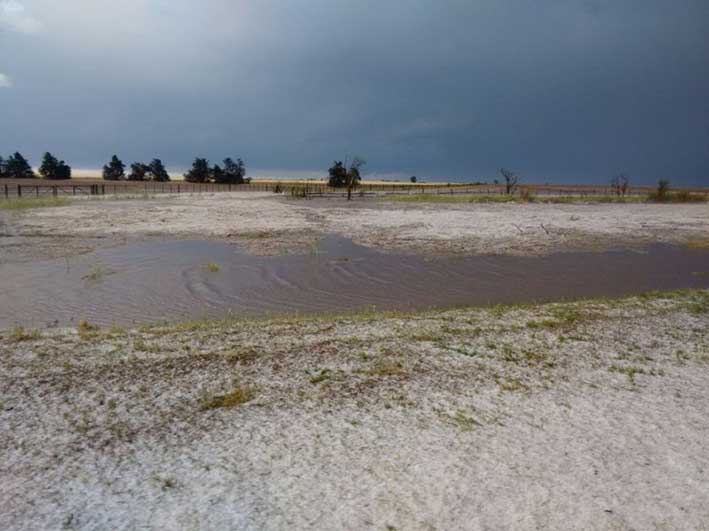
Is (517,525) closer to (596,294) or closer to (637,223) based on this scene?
(596,294)

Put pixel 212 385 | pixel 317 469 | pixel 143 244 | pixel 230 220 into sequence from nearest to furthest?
pixel 317 469 < pixel 212 385 < pixel 143 244 < pixel 230 220

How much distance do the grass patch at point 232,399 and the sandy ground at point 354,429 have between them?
3cm

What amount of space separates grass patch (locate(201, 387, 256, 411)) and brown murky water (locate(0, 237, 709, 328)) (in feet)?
15.5

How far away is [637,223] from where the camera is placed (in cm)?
3109

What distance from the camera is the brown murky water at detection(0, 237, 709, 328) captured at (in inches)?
428

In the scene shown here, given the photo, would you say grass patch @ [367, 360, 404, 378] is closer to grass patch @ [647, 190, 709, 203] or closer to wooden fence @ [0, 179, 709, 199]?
wooden fence @ [0, 179, 709, 199]

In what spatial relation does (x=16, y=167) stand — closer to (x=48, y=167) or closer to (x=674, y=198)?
(x=48, y=167)

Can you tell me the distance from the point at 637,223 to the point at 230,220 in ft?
80.9

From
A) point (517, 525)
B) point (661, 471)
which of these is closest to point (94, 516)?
point (517, 525)

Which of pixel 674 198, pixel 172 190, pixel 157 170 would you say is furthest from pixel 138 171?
pixel 674 198

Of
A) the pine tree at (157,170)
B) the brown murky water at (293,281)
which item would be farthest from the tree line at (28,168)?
the brown murky water at (293,281)

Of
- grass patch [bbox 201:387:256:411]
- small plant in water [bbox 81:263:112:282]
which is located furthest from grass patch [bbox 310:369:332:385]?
small plant in water [bbox 81:263:112:282]

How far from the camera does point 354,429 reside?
4891 mm

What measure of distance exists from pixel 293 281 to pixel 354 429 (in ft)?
29.8
